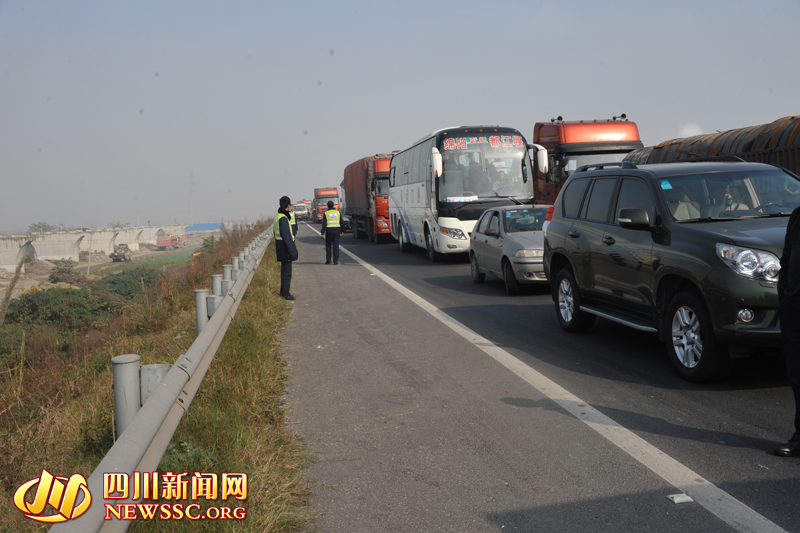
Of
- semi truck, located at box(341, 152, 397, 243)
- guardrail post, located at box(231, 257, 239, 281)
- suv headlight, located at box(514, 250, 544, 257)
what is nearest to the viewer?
guardrail post, located at box(231, 257, 239, 281)

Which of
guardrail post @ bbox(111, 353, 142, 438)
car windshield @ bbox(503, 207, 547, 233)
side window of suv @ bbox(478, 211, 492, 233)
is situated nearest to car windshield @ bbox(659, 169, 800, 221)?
guardrail post @ bbox(111, 353, 142, 438)

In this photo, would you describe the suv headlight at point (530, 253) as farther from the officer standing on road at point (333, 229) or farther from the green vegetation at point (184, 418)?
the officer standing on road at point (333, 229)

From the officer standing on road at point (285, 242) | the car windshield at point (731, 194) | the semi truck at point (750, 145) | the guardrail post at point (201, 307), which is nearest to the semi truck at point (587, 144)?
the semi truck at point (750, 145)

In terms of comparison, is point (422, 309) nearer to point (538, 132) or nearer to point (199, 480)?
point (199, 480)

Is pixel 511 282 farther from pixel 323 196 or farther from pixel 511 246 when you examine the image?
pixel 323 196

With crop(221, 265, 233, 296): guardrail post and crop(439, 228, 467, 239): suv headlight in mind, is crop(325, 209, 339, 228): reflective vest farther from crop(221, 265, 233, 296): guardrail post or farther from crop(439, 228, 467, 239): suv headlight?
crop(221, 265, 233, 296): guardrail post

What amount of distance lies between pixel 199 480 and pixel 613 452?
2569mm

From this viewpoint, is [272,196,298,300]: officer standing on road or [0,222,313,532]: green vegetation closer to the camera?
[0,222,313,532]: green vegetation

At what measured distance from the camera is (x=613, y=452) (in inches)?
175

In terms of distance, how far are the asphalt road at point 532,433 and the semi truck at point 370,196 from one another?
66.3ft

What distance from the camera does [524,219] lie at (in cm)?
1337

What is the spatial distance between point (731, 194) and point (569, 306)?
2.44 metres

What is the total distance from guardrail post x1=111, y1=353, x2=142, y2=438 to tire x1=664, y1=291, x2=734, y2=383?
457 centimetres

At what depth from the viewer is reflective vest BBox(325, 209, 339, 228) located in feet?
67.2
